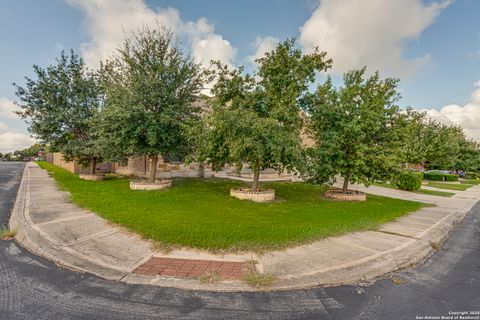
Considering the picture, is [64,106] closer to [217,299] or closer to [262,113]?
[262,113]

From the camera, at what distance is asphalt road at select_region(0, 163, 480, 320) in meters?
2.89

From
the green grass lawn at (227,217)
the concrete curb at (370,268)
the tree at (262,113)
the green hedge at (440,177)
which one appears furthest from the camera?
the green hedge at (440,177)

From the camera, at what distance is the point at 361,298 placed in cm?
331

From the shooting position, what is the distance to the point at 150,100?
1153 cm

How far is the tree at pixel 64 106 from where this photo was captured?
47.0 ft

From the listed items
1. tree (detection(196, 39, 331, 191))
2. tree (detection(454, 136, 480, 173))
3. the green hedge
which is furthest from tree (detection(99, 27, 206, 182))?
tree (detection(454, 136, 480, 173))

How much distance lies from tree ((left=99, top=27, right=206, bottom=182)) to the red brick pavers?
7428 millimetres

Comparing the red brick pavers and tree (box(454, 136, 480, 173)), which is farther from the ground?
tree (box(454, 136, 480, 173))

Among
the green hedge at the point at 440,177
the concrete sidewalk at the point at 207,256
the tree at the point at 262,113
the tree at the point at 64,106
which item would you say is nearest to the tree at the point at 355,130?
the tree at the point at 262,113

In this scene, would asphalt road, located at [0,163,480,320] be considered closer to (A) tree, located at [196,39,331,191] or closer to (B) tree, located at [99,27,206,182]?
(A) tree, located at [196,39,331,191]

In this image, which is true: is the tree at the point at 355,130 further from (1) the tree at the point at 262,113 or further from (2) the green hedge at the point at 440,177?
(2) the green hedge at the point at 440,177

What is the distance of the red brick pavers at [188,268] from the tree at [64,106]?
39.2ft

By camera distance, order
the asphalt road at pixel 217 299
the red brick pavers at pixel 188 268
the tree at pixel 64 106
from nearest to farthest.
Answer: the asphalt road at pixel 217 299
the red brick pavers at pixel 188 268
the tree at pixel 64 106

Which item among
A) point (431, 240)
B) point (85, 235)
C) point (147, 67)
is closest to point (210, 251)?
point (85, 235)
